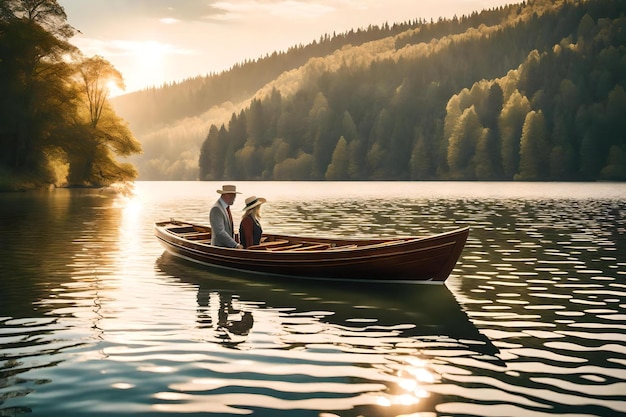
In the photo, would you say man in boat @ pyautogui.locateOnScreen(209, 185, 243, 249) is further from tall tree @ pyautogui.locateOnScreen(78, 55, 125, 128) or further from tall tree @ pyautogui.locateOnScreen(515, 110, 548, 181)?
tall tree @ pyautogui.locateOnScreen(515, 110, 548, 181)

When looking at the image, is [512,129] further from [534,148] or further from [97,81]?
[97,81]

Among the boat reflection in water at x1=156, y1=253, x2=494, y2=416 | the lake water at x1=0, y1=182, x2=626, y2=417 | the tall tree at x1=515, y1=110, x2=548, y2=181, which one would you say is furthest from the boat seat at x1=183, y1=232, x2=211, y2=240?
the tall tree at x1=515, y1=110, x2=548, y2=181

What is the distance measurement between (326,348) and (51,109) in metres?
68.2

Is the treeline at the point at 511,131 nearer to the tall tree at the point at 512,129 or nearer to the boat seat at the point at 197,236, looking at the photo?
the tall tree at the point at 512,129

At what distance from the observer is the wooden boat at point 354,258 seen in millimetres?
17766

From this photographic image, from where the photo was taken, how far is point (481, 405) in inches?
350

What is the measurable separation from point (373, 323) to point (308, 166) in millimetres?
179200

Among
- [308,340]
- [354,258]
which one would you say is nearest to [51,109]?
[354,258]

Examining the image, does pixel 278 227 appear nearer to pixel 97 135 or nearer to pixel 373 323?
pixel 373 323

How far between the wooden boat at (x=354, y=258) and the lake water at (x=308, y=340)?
0.45 meters

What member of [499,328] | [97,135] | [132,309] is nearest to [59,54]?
[97,135]

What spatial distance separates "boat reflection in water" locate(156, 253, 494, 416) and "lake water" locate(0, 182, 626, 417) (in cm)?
4

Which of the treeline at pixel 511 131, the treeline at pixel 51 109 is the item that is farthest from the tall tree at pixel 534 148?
the treeline at pixel 51 109

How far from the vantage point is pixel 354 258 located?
1855 cm
